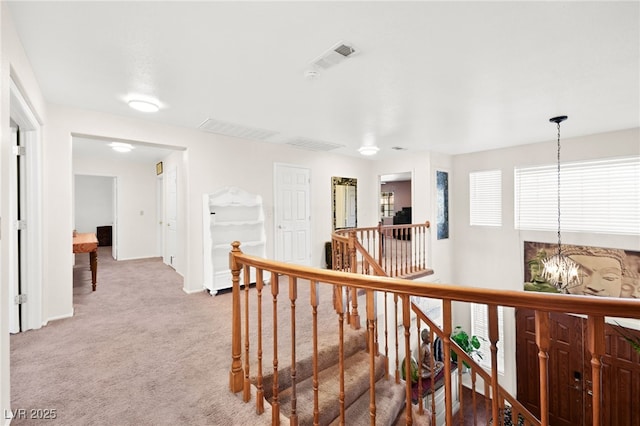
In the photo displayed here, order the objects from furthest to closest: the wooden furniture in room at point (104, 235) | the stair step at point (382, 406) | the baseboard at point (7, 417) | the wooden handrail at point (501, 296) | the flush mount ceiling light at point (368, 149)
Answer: the wooden furniture in room at point (104, 235) → the flush mount ceiling light at point (368, 149) → the stair step at point (382, 406) → the baseboard at point (7, 417) → the wooden handrail at point (501, 296)

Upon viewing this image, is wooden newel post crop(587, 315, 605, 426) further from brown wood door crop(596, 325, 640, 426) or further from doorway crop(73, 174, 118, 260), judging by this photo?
doorway crop(73, 174, 118, 260)

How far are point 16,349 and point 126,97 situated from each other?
2.50 metres

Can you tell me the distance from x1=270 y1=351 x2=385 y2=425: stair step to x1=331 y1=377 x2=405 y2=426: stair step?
0.05 metres

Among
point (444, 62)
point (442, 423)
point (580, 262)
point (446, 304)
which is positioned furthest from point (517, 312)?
point (446, 304)

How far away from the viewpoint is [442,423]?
419cm

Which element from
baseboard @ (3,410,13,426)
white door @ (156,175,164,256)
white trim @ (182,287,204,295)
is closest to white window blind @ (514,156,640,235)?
white trim @ (182,287,204,295)

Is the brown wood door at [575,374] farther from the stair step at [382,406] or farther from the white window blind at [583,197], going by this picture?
the stair step at [382,406]

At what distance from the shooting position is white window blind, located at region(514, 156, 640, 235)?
14.1 ft

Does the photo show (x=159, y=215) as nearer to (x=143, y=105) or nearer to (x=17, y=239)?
(x=17, y=239)

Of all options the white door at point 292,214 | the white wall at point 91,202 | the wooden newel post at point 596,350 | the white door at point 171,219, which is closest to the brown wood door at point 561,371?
the white door at point 292,214

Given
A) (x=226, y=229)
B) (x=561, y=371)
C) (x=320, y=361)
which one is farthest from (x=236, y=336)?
(x=561, y=371)

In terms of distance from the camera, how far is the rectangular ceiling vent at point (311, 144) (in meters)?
4.93

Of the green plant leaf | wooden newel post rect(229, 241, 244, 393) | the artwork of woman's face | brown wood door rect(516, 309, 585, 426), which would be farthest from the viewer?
the green plant leaf

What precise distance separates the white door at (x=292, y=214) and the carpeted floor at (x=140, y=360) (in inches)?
55.6
